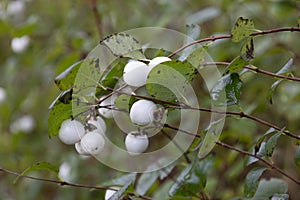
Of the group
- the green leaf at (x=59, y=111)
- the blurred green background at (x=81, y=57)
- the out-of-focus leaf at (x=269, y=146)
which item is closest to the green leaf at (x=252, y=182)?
the out-of-focus leaf at (x=269, y=146)

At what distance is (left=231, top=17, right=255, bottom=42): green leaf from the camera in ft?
2.09

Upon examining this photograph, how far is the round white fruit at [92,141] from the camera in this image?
0.66 meters

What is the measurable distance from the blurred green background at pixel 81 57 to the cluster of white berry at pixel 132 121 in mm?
586

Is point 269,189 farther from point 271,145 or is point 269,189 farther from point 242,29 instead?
point 242,29

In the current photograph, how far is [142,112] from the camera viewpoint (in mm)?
595

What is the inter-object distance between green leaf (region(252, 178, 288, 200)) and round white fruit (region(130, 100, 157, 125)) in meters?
0.24

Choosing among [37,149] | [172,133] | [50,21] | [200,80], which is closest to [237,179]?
[172,133]

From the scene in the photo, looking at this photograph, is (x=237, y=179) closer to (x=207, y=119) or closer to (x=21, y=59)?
(x=207, y=119)

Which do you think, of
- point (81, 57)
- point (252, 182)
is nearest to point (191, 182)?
point (252, 182)

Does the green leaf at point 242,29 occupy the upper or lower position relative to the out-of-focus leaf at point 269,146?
upper

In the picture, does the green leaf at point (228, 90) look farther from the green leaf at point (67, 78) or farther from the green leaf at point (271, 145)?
the green leaf at point (67, 78)

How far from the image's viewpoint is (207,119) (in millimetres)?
1609

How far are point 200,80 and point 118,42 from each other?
101 centimetres

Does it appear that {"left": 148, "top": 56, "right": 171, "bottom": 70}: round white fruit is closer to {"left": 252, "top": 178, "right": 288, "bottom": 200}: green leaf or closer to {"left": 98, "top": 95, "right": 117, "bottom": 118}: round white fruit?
{"left": 98, "top": 95, "right": 117, "bottom": 118}: round white fruit
